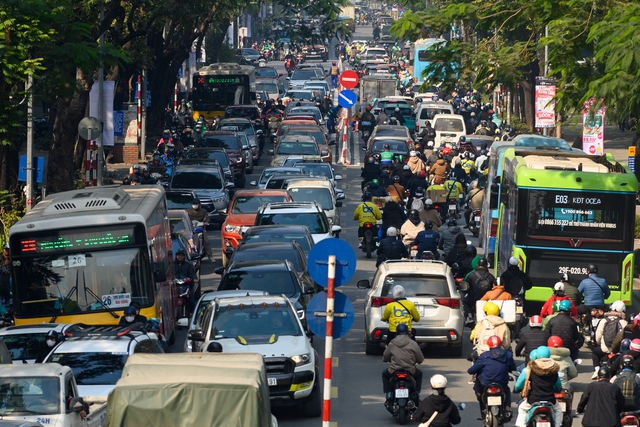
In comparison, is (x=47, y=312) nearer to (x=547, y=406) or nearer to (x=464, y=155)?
(x=547, y=406)

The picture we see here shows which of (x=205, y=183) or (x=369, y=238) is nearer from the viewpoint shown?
(x=369, y=238)

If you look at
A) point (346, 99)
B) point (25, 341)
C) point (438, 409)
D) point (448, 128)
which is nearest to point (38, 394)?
point (25, 341)

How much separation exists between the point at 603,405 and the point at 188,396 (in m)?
5.49

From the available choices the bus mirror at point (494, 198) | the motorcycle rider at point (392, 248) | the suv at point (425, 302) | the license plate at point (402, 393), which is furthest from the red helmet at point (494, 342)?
the bus mirror at point (494, 198)

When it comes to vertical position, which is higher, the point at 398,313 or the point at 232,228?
the point at 398,313

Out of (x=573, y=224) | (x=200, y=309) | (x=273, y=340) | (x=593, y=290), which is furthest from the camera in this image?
(x=573, y=224)

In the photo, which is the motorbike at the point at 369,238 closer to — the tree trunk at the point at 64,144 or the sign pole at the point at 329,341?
the tree trunk at the point at 64,144

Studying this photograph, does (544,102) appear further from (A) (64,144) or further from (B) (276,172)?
(A) (64,144)

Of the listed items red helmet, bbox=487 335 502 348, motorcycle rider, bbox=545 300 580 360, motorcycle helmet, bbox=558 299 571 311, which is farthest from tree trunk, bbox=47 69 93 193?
→ red helmet, bbox=487 335 502 348

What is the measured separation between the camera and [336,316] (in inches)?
480

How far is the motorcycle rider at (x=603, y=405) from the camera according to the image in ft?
44.2

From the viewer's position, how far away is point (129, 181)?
109ft

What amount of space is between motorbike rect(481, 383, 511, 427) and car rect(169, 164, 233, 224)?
20463 millimetres

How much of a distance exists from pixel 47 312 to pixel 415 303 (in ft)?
18.3
